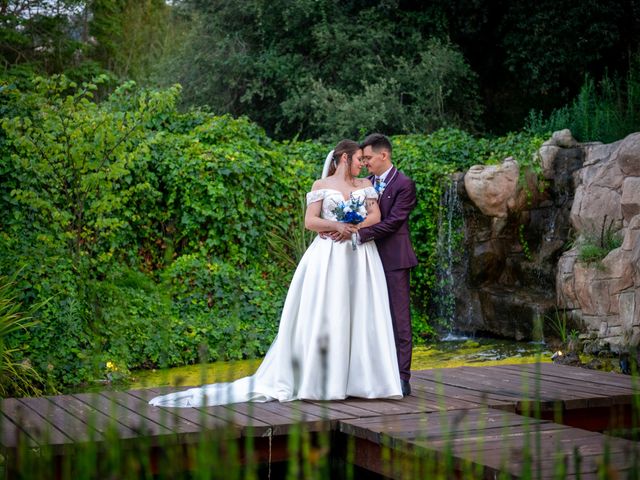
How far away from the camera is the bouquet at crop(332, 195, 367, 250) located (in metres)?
6.19

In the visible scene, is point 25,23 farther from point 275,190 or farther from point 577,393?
point 577,393

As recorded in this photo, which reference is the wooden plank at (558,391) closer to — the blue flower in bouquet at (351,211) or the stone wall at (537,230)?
the blue flower in bouquet at (351,211)

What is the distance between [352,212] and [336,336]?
2.85 ft

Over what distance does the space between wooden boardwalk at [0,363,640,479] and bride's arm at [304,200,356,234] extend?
47.2 inches

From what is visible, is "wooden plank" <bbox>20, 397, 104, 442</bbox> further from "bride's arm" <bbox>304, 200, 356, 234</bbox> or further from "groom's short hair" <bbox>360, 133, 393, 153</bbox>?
"groom's short hair" <bbox>360, 133, 393, 153</bbox>

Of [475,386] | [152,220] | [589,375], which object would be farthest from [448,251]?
[475,386]

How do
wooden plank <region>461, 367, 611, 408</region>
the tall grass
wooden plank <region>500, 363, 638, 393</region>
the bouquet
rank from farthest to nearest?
the tall grass, wooden plank <region>500, 363, 638, 393</region>, the bouquet, wooden plank <region>461, 367, 611, 408</region>

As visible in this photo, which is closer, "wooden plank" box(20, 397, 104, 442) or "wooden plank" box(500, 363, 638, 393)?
"wooden plank" box(20, 397, 104, 442)

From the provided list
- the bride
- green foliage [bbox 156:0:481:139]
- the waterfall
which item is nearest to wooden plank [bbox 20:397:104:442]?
the bride

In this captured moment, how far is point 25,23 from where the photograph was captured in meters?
23.7

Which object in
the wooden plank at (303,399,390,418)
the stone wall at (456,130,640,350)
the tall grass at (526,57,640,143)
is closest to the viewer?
the wooden plank at (303,399,390,418)

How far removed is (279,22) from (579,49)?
6234 millimetres

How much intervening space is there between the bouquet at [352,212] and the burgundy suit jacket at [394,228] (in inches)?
3.4

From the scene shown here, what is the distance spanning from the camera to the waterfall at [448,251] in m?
12.9
